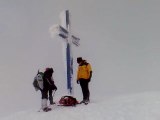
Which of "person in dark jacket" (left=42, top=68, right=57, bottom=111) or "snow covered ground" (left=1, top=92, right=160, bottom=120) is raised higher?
"person in dark jacket" (left=42, top=68, right=57, bottom=111)

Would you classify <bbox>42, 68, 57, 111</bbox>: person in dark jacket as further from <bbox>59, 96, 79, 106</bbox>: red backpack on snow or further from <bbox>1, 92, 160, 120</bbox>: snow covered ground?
<bbox>59, 96, 79, 106</bbox>: red backpack on snow

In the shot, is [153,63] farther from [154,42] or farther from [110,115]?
[110,115]

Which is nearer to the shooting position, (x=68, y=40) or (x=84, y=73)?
(x=84, y=73)

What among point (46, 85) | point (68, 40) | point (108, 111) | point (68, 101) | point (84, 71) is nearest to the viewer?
point (108, 111)

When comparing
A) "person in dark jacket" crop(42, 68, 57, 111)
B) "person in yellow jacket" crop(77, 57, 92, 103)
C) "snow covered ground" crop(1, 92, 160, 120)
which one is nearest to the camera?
"snow covered ground" crop(1, 92, 160, 120)

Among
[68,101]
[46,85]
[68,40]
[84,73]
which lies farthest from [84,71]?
[68,40]

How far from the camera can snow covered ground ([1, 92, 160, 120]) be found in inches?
673

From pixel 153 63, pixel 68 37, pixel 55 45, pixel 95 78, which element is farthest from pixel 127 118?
pixel 55 45

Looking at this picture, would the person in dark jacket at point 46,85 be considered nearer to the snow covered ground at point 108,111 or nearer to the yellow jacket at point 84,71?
the snow covered ground at point 108,111

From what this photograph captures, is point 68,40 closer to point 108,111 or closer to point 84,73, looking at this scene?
point 84,73

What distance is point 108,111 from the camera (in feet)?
59.1

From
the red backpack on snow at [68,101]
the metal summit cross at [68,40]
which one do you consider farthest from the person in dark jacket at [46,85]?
the metal summit cross at [68,40]

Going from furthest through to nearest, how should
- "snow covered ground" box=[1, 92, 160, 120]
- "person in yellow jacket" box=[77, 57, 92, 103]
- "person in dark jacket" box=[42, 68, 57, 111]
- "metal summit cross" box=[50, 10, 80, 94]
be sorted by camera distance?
"metal summit cross" box=[50, 10, 80, 94]
"person in yellow jacket" box=[77, 57, 92, 103]
"person in dark jacket" box=[42, 68, 57, 111]
"snow covered ground" box=[1, 92, 160, 120]

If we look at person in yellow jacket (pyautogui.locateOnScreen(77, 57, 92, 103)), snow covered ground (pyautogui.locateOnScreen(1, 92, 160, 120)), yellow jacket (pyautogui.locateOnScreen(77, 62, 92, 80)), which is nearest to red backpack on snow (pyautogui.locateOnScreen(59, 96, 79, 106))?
snow covered ground (pyautogui.locateOnScreen(1, 92, 160, 120))
